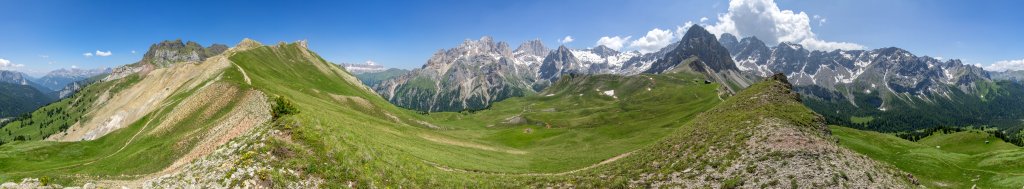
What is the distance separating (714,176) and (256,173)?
34613mm

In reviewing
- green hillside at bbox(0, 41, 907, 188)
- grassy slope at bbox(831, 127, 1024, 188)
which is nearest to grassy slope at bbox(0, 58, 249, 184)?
green hillside at bbox(0, 41, 907, 188)

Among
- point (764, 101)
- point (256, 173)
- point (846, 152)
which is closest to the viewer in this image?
point (256, 173)

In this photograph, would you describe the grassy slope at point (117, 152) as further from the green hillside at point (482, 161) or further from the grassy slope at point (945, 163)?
the grassy slope at point (945, 163)

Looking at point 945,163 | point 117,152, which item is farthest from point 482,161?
point 117,152

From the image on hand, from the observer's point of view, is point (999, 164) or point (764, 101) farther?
point (764, 101)

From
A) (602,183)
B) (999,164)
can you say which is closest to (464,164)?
(602,183)

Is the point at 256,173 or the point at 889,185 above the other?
the point at 256,173

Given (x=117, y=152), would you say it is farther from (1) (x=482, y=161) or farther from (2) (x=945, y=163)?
(2) (x=945, y=163)

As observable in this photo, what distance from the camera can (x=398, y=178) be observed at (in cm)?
3738

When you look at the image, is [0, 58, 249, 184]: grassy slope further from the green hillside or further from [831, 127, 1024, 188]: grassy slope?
[831, 127, 1024, 188]: grassy slope

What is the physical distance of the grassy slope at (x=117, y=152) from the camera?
6206cm

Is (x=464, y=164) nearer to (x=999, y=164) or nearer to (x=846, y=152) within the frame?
(x=846, y=152)

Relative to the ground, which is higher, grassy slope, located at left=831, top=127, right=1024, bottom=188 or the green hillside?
the green hillside

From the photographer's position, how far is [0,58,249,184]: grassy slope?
62062mm
